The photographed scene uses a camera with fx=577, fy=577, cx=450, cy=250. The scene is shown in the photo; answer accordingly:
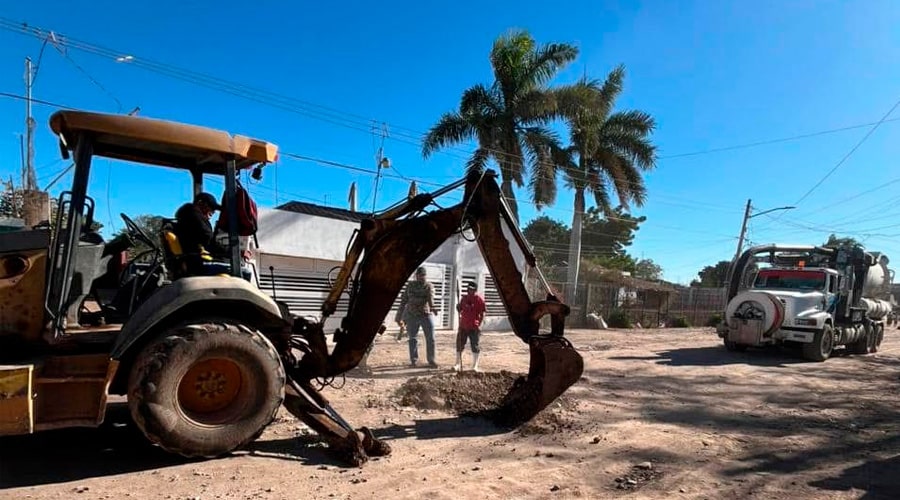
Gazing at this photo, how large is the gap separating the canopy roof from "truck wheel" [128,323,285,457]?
1.52m

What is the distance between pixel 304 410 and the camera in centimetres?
527

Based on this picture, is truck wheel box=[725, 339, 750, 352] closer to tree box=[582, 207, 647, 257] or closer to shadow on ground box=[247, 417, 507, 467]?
shadow on ground box=[247, 417, 507, 467]

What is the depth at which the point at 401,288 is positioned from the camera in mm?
5980

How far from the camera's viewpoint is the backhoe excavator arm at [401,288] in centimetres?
572

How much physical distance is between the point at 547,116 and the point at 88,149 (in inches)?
812

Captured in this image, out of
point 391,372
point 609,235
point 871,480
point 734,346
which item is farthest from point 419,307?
point 609,235

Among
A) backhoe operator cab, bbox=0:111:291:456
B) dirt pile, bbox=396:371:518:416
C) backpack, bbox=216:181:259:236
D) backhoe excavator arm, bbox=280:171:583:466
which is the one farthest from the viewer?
dirt pile, bbox=396:371:518:416

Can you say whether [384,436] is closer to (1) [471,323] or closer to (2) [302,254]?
(1) [471,323]

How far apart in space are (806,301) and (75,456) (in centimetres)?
1513

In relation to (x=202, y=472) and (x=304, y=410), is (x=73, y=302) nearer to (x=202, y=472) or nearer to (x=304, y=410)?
(x=202, y=472)

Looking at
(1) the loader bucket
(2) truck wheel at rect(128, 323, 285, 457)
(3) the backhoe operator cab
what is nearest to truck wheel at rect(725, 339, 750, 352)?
(1) the loader bucket

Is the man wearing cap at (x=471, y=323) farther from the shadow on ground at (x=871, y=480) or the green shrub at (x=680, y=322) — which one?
the green shrub at (x=680, y=322)

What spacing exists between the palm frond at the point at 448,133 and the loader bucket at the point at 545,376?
18.5m

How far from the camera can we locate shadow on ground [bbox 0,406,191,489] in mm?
4465
